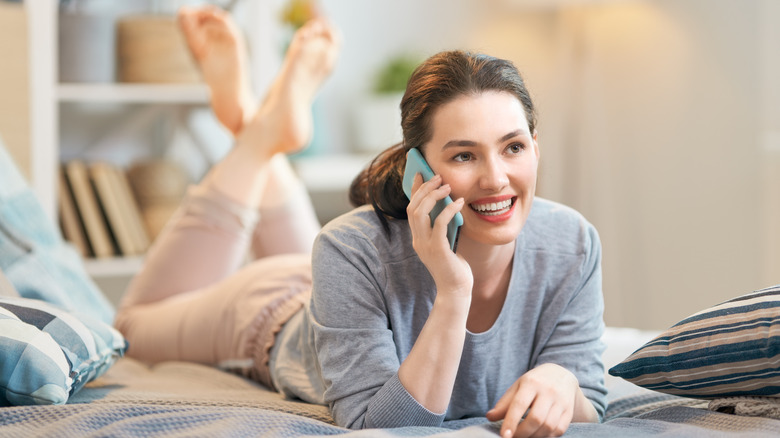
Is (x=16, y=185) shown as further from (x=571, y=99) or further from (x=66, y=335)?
(x=571, y=99)

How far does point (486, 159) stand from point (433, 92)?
104 mm

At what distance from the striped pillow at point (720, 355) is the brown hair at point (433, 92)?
0.31m

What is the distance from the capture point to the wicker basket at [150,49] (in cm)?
235

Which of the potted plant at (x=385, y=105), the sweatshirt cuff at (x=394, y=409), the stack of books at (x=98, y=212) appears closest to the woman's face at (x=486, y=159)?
the sweatshirt cuff at (x=394, y=409)

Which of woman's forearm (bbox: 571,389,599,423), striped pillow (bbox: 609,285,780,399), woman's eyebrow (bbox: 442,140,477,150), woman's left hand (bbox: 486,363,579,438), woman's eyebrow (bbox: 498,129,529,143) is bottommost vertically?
woman's forearm (bbox: 571,389,599,423)

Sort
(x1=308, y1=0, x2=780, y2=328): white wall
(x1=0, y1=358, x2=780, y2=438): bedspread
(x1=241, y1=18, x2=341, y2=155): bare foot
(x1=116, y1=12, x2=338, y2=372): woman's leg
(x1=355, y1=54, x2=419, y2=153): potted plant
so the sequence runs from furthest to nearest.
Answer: (x1=355, y1=54, x2=419, y2=153): potted plant, (x1=308, y1=0, x2=780, y2=328): white wall, (x1=241, y1=18, x2=341, y2=155): bare foot, (x1=116, y1=12, x2=338, y2=372): woman's leg, (x1=0, y1=358, x2=780, y2=438): bedspread

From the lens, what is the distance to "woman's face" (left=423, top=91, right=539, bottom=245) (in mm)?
945

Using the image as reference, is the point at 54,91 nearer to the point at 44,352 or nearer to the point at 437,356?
the point at 44,352

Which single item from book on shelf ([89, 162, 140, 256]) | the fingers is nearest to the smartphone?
the fingers

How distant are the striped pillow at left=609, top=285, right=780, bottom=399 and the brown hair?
0.31 m

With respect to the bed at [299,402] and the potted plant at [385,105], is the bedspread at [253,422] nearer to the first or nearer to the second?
the bed at [299,402]

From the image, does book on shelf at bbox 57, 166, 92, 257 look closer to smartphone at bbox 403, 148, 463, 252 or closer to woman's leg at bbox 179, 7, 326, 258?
woman's leg at bbox 179, 7, 326, 258

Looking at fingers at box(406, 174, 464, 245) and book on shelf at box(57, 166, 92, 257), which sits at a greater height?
fingers at box(406, 174, 464, 245)

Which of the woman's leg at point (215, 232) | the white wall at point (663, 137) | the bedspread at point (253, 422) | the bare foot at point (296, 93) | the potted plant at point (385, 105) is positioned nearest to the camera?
the bedspread at point (253, 422)
